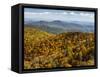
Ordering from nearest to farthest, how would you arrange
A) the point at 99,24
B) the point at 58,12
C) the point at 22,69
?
1. the point at 22,69
2. the point at 58,12
3. the point at 99,24

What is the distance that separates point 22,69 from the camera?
2480 mm

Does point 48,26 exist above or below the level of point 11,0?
A: below

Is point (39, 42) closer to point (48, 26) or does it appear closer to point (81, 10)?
point (48, 26)

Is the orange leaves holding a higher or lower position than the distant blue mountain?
lower

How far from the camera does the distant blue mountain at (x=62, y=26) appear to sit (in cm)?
260

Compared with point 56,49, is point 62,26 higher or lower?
higher

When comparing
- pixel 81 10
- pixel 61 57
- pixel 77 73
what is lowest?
pixel 77 73

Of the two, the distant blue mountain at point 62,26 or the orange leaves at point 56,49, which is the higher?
the distant blue mountain at point 62,26

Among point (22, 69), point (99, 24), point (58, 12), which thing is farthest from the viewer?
point (99, 24)

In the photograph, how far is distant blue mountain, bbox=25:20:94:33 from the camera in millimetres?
2596

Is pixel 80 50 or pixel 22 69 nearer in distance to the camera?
pixel 22 69

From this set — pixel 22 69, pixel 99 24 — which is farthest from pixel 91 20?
pixel 22 69

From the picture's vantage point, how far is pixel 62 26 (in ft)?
8.86

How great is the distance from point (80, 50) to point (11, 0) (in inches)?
33.8
